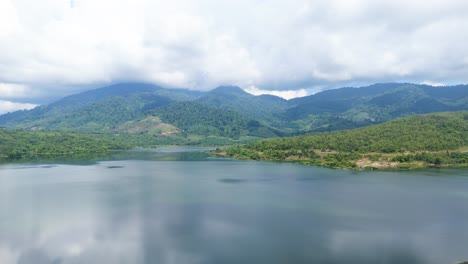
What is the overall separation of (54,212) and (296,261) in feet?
93.6

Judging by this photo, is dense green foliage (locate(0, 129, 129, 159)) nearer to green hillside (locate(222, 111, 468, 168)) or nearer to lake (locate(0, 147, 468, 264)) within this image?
green hillside (locate(222, 111, 468, 168))

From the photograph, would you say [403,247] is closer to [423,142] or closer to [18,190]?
[18,190]

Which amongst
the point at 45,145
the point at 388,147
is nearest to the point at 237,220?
the point at 388,147

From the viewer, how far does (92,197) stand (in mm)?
43938

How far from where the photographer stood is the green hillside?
70312 mm

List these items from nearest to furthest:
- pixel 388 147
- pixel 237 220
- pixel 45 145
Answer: pixel 237 220 → pixel 388 147 → pixel 45 145

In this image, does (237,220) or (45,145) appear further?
(45,145)

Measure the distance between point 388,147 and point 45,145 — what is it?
4628 inches

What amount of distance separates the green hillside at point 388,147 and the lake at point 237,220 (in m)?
12.7

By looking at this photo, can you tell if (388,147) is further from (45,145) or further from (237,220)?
(45,145)

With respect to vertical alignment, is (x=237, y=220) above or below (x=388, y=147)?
below

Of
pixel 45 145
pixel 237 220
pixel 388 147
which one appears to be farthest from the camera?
pixel 45 145

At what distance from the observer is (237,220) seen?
33062 mm

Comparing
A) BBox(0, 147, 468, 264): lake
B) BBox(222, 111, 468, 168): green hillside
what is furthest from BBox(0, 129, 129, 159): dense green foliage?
BBox(0, 147, 468, 264): lake
